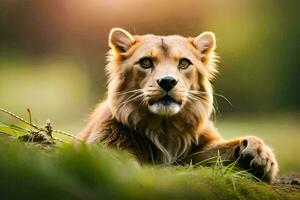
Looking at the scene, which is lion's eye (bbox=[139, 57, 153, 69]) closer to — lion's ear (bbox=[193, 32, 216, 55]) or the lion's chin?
the lion's chin

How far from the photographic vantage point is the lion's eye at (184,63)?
6473 mm

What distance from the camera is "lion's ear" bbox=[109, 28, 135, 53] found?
6.78 metres

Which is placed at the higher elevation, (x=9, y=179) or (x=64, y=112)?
(x=9, y=179)

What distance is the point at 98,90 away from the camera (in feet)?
45.5

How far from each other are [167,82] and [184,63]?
0.50m

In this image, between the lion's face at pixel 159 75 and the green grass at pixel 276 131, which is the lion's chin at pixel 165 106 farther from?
the green grass at pixel 276 131

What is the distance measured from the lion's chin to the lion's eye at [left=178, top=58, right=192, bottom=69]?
406 millimetres

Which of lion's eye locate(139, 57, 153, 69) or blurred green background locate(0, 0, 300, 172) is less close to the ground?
lion's eye locate(139, 57, 153, 69)

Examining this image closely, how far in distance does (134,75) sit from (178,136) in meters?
0.50

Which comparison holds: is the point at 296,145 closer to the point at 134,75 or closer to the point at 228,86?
the point at 228,86

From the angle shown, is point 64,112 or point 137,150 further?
point 64,112

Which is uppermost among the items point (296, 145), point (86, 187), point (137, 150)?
point (86, 187)

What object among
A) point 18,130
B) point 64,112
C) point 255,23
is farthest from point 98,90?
point 18,130

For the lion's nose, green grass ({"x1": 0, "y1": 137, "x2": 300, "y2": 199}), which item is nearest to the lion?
the lion's nose
